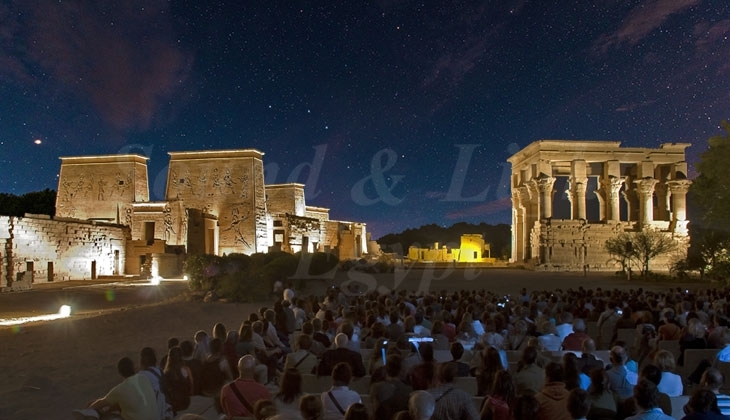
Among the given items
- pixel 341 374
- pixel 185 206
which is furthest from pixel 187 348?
pixel 185 206

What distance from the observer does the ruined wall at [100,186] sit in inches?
1606

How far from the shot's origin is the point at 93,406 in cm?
525

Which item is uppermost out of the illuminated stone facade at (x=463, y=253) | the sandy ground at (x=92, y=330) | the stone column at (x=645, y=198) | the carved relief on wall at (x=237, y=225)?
the stone column at (x=645, y=198)

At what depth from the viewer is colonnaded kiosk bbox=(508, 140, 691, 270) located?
42.7 metres

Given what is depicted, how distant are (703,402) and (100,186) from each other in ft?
142

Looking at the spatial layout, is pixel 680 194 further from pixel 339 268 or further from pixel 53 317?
pixel 53 317

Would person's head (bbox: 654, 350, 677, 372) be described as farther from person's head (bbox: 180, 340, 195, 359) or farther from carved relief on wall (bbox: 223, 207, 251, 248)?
carved relief on wall (bbox: 223, 207, 251, 248)

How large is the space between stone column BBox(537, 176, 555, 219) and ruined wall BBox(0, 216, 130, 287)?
101 ft

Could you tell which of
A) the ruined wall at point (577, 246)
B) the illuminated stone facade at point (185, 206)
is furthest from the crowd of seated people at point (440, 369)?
the ruined wall at point (577, 246)

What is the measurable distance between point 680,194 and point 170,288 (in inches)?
1558

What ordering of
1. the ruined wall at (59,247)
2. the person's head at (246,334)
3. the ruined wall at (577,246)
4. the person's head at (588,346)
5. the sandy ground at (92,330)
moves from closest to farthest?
the person's head at (588,346)
the person's head at (246,334)
the sandy ground at (92,330)
the ruined wall at (59,247)
the ruined wall at (577,246)

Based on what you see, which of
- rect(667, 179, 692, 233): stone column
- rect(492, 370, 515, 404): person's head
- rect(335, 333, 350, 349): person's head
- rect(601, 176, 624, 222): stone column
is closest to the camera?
rect(492, 370, 515, 404): person's head

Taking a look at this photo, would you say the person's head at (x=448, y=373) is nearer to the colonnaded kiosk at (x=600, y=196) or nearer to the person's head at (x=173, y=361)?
the person's head at (x=173, y=361)

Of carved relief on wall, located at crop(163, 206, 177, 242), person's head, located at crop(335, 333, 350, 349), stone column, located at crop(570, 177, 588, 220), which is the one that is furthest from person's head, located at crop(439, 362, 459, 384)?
stone column, located at crop(570, 177, 588, 220)
